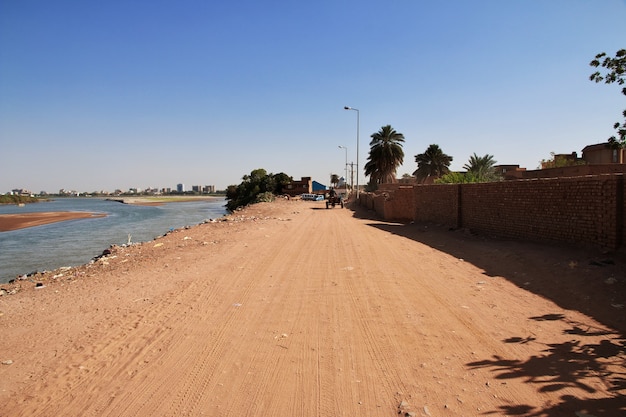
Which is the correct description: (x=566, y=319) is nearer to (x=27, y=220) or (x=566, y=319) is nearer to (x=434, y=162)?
(x=434, y=162)

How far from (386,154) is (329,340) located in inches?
1894

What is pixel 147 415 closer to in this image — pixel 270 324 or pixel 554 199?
pixel 270 324

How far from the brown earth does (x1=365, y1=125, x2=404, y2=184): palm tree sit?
4320 cm

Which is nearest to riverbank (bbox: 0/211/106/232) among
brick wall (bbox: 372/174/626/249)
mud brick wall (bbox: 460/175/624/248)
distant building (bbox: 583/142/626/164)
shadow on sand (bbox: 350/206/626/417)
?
brick wall (bbox: 372/174/626/249)

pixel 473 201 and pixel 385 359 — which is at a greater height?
pixel 473 201

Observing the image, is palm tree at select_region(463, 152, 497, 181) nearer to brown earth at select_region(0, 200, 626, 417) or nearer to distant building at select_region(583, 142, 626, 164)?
distant building at select_region(583, 142, 626, 164)

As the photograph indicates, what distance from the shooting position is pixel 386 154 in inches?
1999

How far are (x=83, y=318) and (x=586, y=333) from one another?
6905 mm

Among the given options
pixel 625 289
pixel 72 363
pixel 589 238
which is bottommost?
pixel 72 363

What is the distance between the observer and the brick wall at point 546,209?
7.08 meters

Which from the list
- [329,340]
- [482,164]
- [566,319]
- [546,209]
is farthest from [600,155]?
[329,340]

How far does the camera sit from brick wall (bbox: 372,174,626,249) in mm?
7082

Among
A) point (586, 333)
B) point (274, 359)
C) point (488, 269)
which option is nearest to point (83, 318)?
point (274, 359)

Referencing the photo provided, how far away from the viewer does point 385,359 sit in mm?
4000
